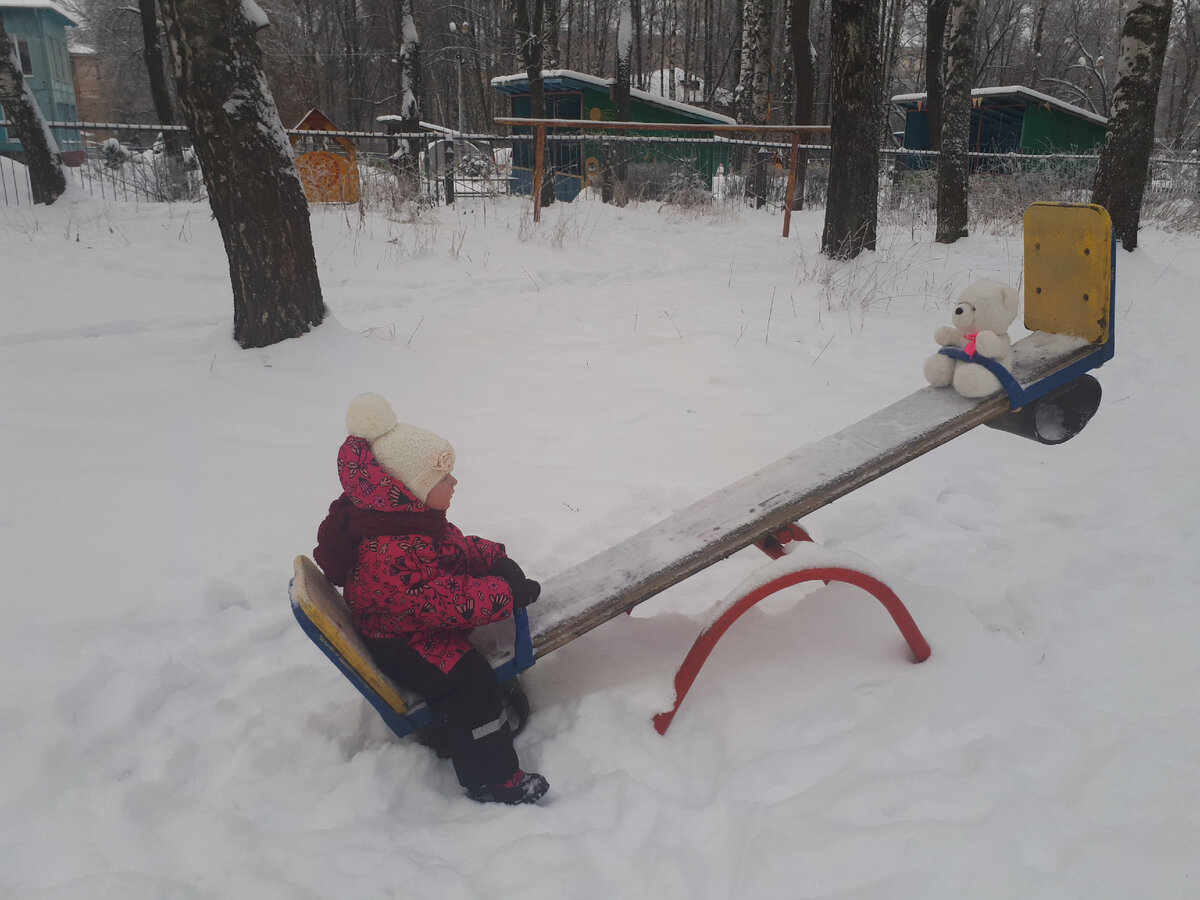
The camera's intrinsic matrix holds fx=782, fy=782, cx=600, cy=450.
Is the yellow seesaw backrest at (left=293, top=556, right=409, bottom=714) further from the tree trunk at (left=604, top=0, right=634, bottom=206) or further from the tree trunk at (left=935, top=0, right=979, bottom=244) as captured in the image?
the tree trunk at (left=604, top=0, right=634, bottom=206)

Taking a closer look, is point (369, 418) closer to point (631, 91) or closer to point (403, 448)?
point (403, 448)

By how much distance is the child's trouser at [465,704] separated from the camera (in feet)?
6.59

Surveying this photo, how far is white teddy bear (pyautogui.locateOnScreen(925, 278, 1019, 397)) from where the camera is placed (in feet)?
8.64

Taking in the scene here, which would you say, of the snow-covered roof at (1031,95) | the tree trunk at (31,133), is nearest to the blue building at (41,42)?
the tree trunk at (31,133)

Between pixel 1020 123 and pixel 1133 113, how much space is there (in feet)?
57.8

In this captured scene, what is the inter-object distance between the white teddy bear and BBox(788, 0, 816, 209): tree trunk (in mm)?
11936

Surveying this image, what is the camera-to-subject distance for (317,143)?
561 inches

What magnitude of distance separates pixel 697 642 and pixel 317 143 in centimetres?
1456

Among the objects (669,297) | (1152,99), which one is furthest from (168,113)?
(1152,99)

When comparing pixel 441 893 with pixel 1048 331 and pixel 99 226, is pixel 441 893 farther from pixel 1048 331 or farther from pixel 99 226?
pixel 99 226

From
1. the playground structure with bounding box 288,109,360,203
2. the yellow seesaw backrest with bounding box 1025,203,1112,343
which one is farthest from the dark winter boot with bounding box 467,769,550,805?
the playground structure with bounding box 288,109,360,203

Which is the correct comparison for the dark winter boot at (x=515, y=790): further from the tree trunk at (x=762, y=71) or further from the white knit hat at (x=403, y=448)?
the tree trunk at (x=762, y=71)

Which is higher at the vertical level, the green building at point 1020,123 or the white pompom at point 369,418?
the green building at point 1020,123

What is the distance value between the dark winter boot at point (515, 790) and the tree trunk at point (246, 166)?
3527 millimetres
